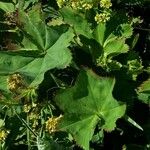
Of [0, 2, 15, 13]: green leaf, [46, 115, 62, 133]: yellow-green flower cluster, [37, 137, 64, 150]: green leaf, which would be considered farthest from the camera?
[0, 2, 15, 13]: green leaf

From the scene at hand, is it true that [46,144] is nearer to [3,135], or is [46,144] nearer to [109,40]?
[3,135]

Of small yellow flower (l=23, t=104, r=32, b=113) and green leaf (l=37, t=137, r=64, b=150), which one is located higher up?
small yellow flower (l=23, t=104, r=32, b=113)

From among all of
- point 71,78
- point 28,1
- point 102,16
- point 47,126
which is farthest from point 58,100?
point 28,1

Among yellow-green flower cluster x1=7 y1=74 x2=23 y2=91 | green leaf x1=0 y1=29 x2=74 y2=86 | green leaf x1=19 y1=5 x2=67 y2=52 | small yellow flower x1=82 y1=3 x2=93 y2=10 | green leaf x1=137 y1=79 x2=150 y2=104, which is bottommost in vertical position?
green leaf x1=137 y1=79 x2=150 y2=104

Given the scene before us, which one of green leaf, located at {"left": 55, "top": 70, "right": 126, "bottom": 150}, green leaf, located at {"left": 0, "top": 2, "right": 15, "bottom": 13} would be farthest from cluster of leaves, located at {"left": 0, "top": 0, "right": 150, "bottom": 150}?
green leaf, located at {"left": 0, "top": 2, "right": 15, "bottom": 13}

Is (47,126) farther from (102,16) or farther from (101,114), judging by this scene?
(102,16)

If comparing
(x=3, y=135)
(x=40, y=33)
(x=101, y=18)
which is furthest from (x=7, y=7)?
(x=3, y=135)

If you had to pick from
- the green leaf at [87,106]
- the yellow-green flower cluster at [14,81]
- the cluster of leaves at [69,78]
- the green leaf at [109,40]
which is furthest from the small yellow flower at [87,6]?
the yellow-green flower cluster at [14,81]

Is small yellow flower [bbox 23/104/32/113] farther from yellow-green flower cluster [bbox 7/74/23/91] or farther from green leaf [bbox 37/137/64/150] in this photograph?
green leaf [bbox 37/137/64/150]
